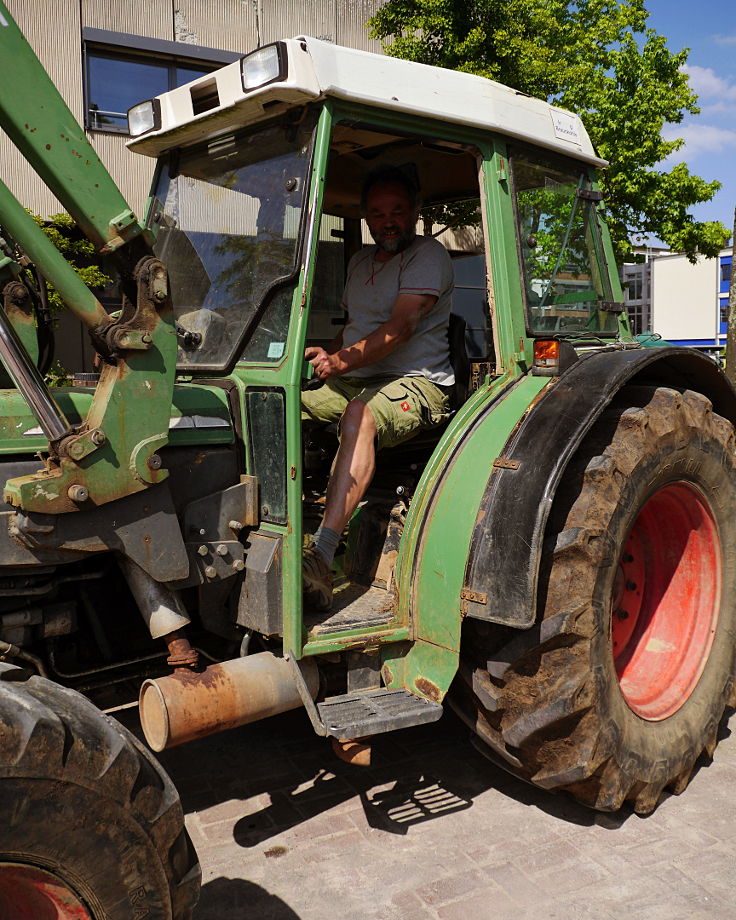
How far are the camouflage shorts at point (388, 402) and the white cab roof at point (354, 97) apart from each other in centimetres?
102

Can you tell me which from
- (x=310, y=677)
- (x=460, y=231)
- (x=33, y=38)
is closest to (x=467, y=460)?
(x=310, y=677)

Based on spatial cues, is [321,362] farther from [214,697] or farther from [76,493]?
[214,697]

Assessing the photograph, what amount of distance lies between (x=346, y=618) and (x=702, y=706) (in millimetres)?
1605

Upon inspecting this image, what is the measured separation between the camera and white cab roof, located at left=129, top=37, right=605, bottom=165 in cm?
274

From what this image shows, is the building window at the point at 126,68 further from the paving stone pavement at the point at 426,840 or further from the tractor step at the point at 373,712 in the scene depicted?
the tractor step at the point at 373,712

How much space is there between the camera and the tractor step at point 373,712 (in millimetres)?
2748

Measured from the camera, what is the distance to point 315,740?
3.78 metres

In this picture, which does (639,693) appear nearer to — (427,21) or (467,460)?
(467,460)

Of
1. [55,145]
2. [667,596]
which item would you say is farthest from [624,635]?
[55,145]

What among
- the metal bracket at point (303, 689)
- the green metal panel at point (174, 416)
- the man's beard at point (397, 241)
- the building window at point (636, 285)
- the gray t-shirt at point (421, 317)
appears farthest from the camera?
the building window at point (636, 285)

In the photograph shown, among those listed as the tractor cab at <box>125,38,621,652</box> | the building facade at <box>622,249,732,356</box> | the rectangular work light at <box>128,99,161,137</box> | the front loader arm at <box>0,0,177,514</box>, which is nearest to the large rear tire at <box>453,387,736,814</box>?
the tractor cab at <box>125,38,621,652</box>

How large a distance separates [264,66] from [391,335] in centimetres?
109

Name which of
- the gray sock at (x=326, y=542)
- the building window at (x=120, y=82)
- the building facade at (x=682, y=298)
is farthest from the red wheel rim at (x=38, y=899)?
the building facade at (x=682, y=298)

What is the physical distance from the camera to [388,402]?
336cm
